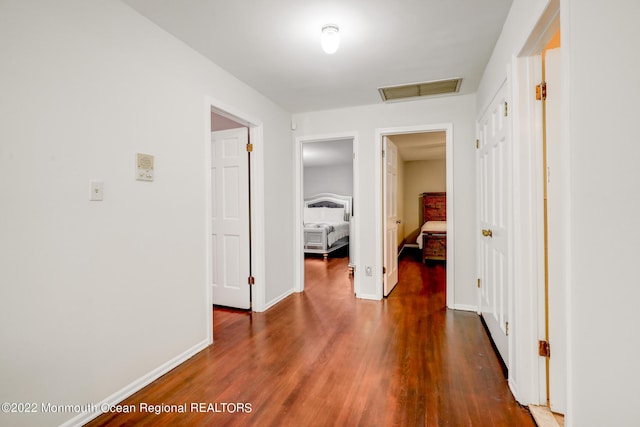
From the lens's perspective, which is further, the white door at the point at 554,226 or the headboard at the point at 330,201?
the headboard at the point at 330,201

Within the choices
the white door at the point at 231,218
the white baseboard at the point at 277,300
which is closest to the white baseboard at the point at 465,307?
the white baseboard at the point at 277,300

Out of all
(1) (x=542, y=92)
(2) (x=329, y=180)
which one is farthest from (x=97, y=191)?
(2) (x=329, y=180)

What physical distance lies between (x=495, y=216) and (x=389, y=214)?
165 cm

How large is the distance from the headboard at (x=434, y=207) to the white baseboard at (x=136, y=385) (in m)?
6.36

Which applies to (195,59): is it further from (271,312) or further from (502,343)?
(502,343)

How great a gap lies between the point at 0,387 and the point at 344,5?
2512 mm

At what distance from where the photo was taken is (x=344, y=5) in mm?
1836

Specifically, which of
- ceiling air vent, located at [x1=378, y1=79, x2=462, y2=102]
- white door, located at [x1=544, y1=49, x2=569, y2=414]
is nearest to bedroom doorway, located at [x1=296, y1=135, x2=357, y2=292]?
ceiling air vent, located at [x1=378, y1=79, x2=462, y2=102]

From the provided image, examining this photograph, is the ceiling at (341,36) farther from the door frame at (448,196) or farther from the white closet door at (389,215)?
the white closet door at (389,215)

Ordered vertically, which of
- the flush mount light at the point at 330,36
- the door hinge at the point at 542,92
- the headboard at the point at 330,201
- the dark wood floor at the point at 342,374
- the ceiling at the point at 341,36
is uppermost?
the ceiling at the point at 341,36

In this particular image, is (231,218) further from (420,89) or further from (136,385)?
(420,89)

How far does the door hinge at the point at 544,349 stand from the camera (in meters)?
1.64

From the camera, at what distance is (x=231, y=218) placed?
3.29m

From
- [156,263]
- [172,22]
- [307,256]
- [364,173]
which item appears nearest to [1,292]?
[156,263]
